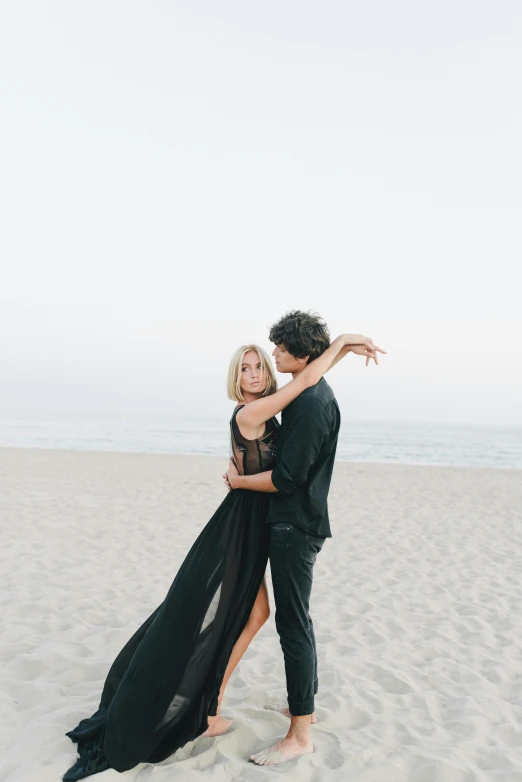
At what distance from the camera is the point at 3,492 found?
1084cm

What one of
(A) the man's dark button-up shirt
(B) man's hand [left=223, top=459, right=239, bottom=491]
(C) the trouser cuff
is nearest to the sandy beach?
(C) the trouser cuff

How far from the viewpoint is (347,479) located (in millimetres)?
15703

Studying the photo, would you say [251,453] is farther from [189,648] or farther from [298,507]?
[189,648]

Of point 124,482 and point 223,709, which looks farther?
point 124,482

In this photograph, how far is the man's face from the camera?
2994 mm

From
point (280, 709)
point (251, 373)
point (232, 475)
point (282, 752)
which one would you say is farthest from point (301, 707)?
point (251, 373)

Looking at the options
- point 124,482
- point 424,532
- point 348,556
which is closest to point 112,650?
point 348,556

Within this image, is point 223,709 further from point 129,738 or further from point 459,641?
point 459,641

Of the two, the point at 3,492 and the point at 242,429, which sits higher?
the point at 242,429

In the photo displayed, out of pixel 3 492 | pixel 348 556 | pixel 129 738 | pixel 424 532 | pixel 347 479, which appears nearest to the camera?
pixel 129 738

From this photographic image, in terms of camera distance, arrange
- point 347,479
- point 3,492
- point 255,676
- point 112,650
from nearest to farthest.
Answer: point 255,676, point 112,650, point 3,492, point 347,479

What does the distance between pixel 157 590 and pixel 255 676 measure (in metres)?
2.04

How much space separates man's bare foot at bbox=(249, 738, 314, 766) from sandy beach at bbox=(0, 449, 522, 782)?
5 centimetres

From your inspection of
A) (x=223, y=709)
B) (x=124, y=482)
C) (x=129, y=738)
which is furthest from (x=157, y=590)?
(x=124, y=482)
